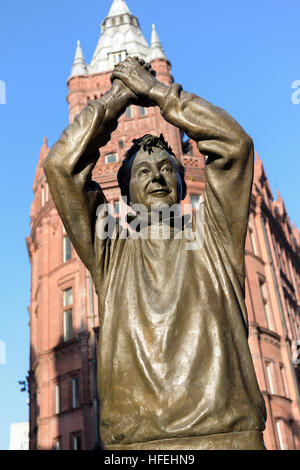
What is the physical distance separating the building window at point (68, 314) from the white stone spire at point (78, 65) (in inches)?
480

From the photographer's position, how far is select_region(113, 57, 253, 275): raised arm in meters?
2.50

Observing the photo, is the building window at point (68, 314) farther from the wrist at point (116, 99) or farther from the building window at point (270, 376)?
the wrist at point (116, 99)

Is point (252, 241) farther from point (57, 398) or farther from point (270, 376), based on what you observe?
point (57, 398)

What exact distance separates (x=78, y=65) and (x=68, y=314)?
46.6 feet

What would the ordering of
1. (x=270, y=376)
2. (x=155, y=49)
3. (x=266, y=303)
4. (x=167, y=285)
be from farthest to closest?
1. (x=155, y=49)
2. (x=266, y=303)
3. (x=270, y=376)
4. (x=167, y=285)

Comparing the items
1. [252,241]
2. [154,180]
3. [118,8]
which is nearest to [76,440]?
[252,241]

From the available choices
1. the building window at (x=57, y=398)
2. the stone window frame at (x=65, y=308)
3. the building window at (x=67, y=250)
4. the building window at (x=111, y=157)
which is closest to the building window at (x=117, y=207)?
the building window at (x=111, y=157)

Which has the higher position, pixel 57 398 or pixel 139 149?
pixel 57 398

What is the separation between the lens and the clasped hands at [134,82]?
105 inches

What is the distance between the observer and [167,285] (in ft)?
8.22

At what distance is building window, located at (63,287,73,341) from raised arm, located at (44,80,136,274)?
21.7 metres

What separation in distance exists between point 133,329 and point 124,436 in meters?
0.45
